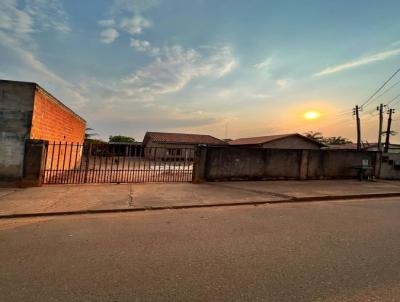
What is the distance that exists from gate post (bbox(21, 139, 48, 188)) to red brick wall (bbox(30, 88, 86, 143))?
395 mm

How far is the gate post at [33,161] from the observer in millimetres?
8812

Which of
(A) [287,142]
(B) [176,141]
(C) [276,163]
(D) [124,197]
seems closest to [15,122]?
(D) [124,197]

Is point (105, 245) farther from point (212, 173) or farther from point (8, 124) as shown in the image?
point (212, 173)

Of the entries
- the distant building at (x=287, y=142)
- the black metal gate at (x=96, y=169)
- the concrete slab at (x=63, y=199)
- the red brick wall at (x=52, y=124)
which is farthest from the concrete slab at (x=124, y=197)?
the distant building at (x=287, y=142)

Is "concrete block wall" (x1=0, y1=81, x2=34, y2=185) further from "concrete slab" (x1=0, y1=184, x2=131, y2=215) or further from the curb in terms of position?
the curb

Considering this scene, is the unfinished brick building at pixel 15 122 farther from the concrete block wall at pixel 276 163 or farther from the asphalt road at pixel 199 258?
the concrete block wall at pixel 276 163

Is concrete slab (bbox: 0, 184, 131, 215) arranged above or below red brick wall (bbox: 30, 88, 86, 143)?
below

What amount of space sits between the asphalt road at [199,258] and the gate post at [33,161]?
387cm

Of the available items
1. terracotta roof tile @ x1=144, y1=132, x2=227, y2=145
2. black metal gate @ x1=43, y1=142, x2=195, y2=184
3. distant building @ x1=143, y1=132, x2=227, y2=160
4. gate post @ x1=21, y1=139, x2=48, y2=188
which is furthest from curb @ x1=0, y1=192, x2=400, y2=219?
terracotta roof tile @ x1=144, y1=132, x2=227, y2=145

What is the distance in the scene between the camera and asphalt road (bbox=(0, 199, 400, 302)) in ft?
9.16

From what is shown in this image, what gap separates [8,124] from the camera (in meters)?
8.72

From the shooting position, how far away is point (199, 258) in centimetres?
366

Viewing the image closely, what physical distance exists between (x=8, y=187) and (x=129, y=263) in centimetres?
768

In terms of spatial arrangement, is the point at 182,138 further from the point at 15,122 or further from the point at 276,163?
the point at 15,122
